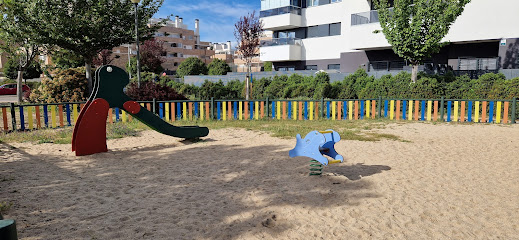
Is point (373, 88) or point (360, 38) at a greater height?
point (360, 38)

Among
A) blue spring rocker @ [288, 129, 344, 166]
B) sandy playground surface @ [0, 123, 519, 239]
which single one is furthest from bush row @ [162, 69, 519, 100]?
blue spring rocker @ [288, 129, 344, 166]

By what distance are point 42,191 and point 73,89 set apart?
1239cm

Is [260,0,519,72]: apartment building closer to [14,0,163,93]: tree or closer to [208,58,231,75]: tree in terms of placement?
[208,58,231,75]: tree

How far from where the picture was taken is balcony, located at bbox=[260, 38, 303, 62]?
107 feet

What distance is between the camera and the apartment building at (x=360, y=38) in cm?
2058

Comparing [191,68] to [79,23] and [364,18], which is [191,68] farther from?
[79,23]

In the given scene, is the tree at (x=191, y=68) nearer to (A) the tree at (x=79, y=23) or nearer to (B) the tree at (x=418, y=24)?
(A) the tree at (x=79, y=23)

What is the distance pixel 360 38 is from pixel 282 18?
→ 954 centimetres

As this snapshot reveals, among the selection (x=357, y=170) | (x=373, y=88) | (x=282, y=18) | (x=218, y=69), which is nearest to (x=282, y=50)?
(x=282, y=18)

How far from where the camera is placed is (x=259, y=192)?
17.9ft

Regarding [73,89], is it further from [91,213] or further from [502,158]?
[502,158]

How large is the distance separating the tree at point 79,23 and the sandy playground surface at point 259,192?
815 centimetres

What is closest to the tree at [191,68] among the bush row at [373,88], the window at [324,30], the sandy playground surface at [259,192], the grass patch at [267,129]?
the window at [324,30]

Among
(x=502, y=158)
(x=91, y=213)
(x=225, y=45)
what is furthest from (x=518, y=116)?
(x=225, y=45)
